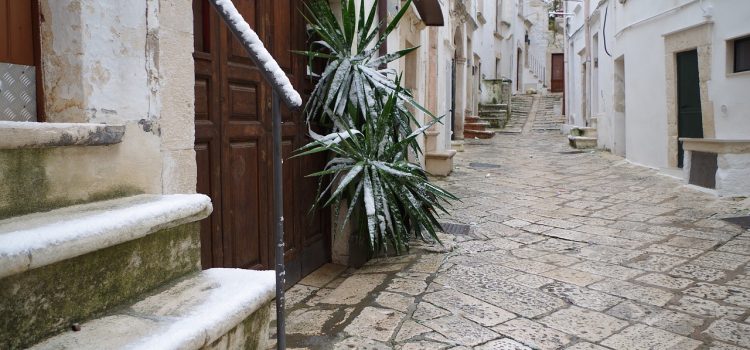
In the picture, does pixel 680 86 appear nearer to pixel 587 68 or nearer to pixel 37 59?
pixel 587 68

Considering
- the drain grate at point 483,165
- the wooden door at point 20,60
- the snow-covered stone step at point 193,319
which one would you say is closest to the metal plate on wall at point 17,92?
the wooden door at point 20,60

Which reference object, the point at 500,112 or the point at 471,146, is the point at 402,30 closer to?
the point at 471,146

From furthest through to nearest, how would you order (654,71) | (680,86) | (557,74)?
1. (557,74)
2. (654,71)
3. (680,86)

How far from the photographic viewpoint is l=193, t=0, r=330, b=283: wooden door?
9.54ft

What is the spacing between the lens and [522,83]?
97.0 ft

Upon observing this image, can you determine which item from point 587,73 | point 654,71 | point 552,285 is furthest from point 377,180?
point 587,73

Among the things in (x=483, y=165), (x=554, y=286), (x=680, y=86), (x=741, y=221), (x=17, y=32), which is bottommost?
(x=554, y=286)

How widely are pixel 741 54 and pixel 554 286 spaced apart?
18.5 feet

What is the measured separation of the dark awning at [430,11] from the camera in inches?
290

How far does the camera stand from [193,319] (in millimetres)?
1498

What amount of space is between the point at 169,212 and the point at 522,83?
29344 mm

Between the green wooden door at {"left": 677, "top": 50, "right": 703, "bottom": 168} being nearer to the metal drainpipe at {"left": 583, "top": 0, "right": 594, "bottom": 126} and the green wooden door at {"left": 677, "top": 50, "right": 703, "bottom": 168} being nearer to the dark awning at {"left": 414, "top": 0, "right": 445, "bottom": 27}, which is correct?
the dark awning at {"left": 414, "top": 0, "right": 445, "bottom": 27}

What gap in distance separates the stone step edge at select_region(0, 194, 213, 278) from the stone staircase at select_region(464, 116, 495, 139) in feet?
51.9

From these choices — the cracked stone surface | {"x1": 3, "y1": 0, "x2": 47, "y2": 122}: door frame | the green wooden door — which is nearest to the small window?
the green wooden door
